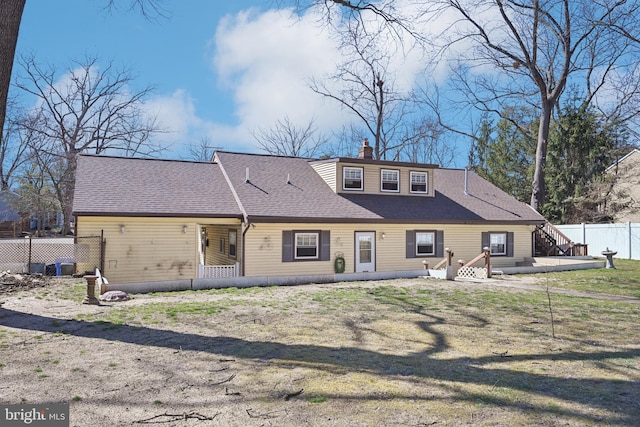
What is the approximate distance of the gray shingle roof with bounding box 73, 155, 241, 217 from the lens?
15.5 meters

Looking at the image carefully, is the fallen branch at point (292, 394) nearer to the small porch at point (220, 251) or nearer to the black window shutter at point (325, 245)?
the small porch at point (220, 251)

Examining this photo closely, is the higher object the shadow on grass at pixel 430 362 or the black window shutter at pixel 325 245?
the black window shutter at pixel 325 245

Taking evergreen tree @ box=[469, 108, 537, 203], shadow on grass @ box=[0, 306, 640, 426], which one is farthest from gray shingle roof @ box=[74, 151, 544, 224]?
evergreen tree @ box=[469, 108, 537, 203]

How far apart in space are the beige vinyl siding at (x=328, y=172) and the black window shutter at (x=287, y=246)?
3.87 m

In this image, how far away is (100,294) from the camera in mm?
11922

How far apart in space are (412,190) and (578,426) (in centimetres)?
1778

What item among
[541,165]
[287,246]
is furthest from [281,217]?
[541,165]

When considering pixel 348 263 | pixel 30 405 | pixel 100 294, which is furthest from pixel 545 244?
pixel 30 405

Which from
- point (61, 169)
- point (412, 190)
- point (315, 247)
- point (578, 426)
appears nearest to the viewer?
point (578, 426)

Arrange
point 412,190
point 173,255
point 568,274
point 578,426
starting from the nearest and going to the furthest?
1. point 578,426
2. point 173,255
3. point 568,274
4. point 412,190

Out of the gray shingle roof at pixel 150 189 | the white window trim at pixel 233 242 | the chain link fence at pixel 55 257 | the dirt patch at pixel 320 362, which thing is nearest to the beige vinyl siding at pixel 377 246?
the white window trim at pixel 233 242

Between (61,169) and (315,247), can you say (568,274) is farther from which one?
(61,169)

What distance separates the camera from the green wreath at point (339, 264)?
59.1 ft

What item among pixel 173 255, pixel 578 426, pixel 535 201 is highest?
pixel 535 201
